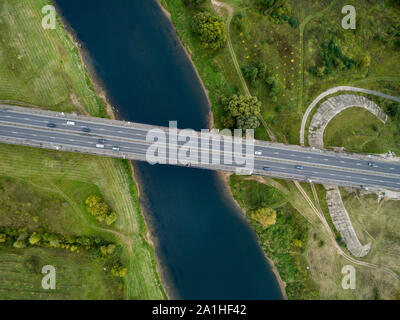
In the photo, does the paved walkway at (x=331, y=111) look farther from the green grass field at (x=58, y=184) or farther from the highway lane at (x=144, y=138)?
the green grass field at (x=58, y=184)

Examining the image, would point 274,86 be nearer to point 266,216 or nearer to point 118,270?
point 266,216

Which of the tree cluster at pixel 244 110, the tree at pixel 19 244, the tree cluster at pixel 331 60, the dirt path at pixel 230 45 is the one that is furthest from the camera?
the dirt path at pixel 230 45

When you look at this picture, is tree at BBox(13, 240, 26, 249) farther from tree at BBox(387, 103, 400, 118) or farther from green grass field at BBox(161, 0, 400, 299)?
tree at BBox(387, 103, 400, 118)

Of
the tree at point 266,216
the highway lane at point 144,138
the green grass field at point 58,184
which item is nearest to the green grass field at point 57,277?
the green grass field at point 58,184

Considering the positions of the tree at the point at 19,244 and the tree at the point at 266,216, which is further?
the tree at the point at 266,216

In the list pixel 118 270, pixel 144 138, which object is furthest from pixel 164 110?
pixel 118 270

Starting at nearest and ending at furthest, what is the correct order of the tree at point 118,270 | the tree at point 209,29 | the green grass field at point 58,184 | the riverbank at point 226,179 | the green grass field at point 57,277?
the green grass field at point 57,277
the tree at point 118,270
the green grass field at point 58,184
the tree at point 209,29
the riverbank at point 226,179
